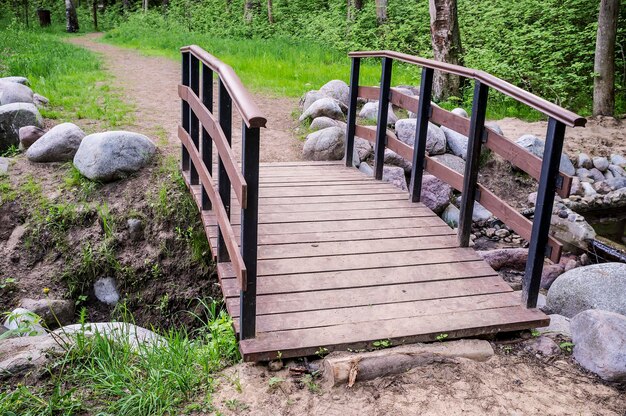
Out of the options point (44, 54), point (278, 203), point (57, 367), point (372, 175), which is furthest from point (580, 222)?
point (44, 54)

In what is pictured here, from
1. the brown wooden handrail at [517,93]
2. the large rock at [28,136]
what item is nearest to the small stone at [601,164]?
the brown wooden handrail at [517,93]

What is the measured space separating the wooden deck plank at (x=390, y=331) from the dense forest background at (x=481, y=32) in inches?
293

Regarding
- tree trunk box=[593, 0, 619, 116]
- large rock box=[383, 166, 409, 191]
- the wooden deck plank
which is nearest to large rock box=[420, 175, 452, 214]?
large rock box=[383, 166, 409, 191]

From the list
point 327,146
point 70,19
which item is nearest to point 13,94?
point 327,146

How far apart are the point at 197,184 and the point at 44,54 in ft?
31.3

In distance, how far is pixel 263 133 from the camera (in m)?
8.28

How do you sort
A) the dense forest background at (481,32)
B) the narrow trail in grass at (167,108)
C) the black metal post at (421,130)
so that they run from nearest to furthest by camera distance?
the black metal post at (421,130) → the narrow trail in grass at (167,108) → the dense forest background at (481,32)

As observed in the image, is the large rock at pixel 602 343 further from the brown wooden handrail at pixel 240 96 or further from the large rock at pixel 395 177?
the large rock at pixel 395 177

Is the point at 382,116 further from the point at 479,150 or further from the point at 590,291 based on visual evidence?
the point at 590,291

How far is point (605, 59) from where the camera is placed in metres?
9.70

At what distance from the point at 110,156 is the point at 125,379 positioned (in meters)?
3.35

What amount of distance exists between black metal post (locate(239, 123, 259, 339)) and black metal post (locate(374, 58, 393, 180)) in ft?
10.1

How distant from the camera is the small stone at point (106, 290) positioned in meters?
5.63

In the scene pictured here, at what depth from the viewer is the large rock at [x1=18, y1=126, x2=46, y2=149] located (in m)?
6.92
